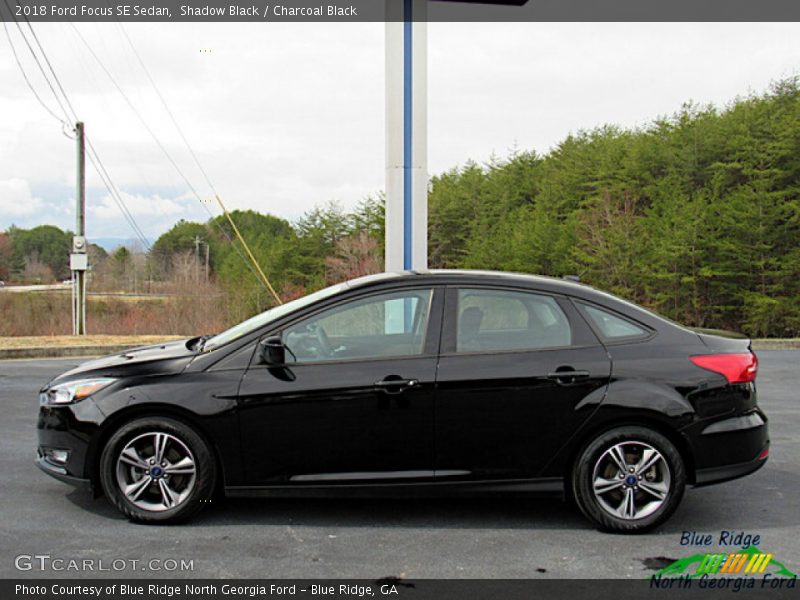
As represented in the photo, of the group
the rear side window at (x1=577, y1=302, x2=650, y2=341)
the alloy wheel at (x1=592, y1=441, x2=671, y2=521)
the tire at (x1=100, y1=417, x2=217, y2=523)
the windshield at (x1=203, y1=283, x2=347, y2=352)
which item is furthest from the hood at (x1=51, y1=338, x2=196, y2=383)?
the alloy wheel at (x1=592, y1=441, x2=671, y2=521)

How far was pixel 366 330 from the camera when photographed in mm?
5105

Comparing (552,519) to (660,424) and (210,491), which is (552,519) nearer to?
(660,424)

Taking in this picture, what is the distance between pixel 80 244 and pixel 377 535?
749 inches

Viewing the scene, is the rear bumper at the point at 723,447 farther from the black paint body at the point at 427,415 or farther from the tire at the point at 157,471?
the tire at the point at 157,471

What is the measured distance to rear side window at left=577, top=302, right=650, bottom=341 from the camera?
16.2ft

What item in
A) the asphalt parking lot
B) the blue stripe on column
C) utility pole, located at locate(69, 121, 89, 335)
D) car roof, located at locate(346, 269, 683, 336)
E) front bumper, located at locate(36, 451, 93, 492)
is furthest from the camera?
utility pole, located at locate(69, 121, 89, 335)

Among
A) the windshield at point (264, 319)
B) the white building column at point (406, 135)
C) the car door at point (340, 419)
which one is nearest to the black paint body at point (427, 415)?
the car door at point (340, 419)

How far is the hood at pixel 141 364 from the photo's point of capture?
194 inches

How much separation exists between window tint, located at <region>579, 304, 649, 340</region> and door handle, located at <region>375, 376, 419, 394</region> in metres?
1.17

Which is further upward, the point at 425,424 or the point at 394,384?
the point at 394,384

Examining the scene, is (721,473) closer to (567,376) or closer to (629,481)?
(629,481)

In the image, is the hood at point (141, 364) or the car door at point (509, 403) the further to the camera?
the hood at point (141, 364)

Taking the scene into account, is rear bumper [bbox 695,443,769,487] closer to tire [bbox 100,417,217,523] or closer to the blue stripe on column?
tire [bbox 100,417,217,523]

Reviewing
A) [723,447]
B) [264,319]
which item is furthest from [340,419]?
[723,447]
